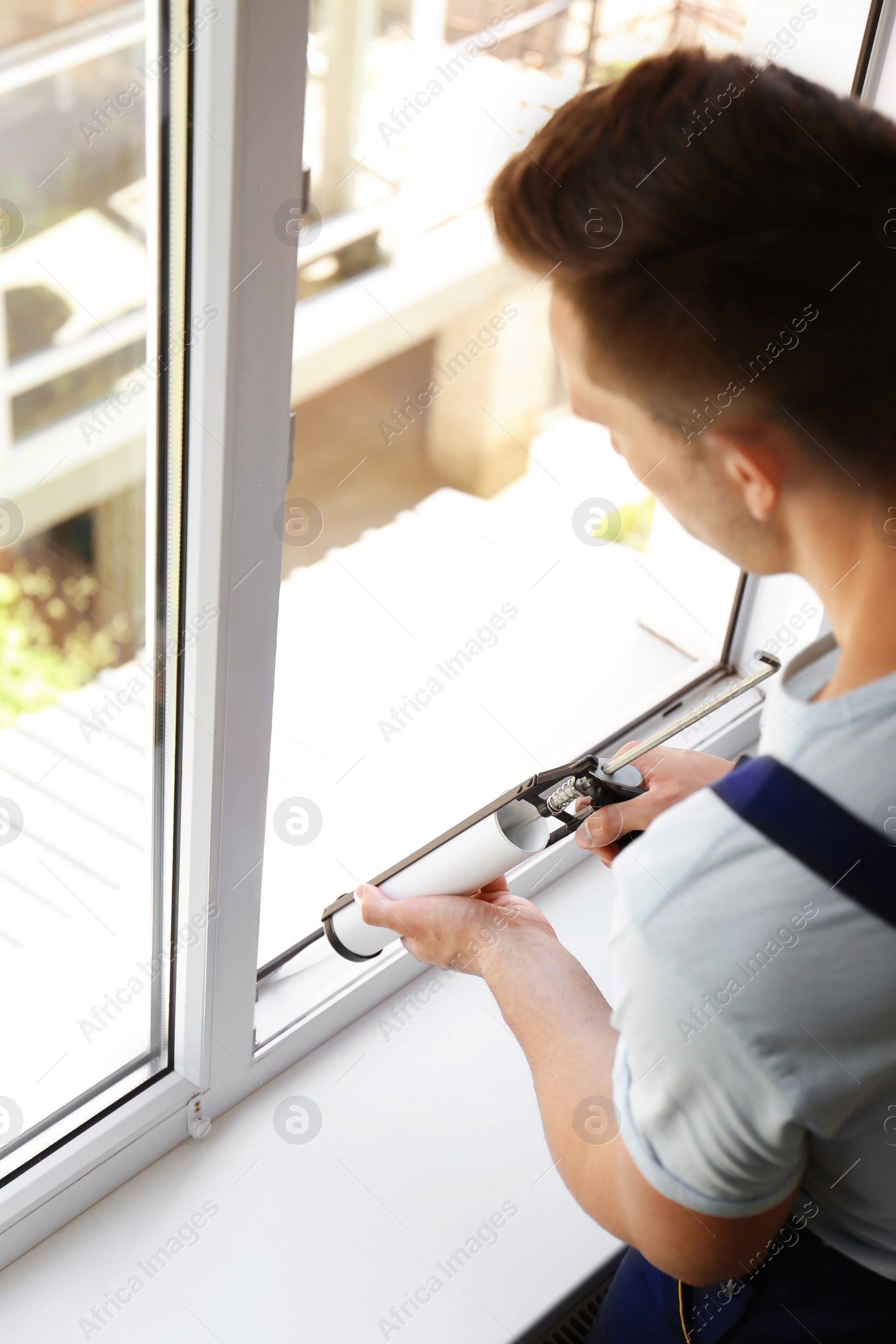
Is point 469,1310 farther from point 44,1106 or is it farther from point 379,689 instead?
point 379,689

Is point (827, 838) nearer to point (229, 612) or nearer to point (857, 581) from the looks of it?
point (857, 581)

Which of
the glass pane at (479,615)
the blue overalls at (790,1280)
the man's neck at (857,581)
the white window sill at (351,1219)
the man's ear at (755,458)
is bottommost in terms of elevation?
the white window sill at (351,1219)

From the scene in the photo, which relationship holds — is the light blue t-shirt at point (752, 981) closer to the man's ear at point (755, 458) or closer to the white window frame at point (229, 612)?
the man's ear at point (755, 458)

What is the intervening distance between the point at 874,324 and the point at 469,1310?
898 millimetres

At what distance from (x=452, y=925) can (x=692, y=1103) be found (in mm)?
336

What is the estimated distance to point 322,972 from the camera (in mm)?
1216

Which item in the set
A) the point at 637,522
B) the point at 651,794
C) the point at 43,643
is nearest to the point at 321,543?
the point at 637,522

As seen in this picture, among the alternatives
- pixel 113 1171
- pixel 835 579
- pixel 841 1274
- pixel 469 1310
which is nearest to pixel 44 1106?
pixel 113 1171

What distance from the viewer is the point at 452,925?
90 cm

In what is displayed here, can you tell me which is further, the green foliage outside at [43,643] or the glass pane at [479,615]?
the glass pane at [479,615]

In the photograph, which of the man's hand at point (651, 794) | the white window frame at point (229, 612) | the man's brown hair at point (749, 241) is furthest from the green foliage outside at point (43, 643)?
the man's brown hair at point (749, 241)

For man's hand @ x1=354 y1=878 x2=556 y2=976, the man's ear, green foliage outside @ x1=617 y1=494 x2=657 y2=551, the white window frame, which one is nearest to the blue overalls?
the man's ear

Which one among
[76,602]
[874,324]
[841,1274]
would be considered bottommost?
[841,1274]

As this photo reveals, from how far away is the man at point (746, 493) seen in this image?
1.85 ft
